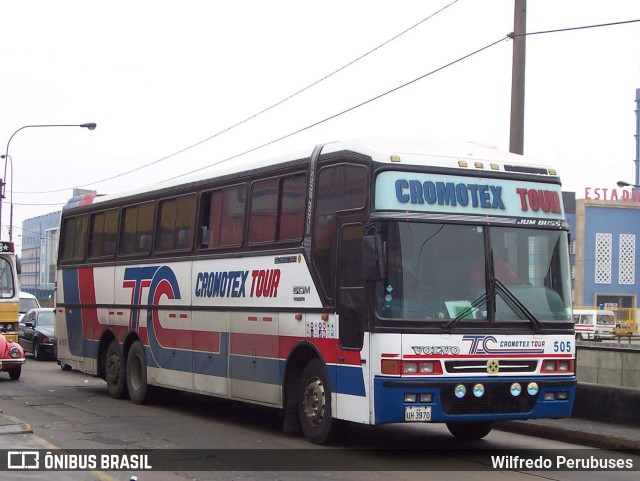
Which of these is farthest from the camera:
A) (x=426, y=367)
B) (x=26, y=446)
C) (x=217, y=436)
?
(x=217, y=436)

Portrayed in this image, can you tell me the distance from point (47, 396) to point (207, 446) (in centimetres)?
705

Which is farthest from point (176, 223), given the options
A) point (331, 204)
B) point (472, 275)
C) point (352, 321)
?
point (472, 275)

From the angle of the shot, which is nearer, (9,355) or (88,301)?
(88,301)

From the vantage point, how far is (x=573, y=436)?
13633 mm

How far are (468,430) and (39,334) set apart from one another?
18.8 m

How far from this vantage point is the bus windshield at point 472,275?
439 inches

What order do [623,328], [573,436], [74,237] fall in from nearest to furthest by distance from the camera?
[573,436] < [74,237] < [623,328]

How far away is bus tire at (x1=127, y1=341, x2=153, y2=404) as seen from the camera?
1738 cm

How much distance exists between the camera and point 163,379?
16.6 meters

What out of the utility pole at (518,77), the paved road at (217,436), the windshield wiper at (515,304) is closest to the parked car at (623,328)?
the utility pole at (518,77)

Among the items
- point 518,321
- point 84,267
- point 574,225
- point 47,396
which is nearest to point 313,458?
point 518,321

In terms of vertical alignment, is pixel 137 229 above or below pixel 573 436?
above

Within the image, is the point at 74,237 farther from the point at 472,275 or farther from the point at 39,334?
the point at 472,275

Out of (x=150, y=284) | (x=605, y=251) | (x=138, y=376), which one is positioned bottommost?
(x=138, y=376)
